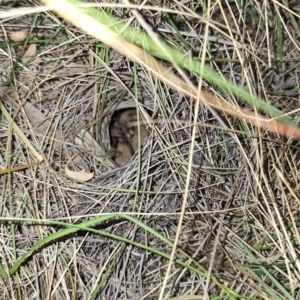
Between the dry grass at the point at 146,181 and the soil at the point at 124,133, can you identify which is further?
the soil at the point at 124,133

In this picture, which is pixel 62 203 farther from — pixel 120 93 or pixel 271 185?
pixel 271 185

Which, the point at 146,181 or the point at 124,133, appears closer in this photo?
the point at 146,181

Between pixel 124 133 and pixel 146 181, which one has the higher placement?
pixel 124 133

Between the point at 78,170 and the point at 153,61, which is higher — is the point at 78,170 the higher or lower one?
the lower one

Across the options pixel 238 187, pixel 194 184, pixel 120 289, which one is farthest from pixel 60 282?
pixel 238 187

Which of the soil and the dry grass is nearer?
the dry grass

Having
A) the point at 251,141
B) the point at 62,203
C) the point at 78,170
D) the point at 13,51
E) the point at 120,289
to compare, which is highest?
the point at 13,51

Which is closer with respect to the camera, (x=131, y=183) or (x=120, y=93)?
(x=131, y=183)
